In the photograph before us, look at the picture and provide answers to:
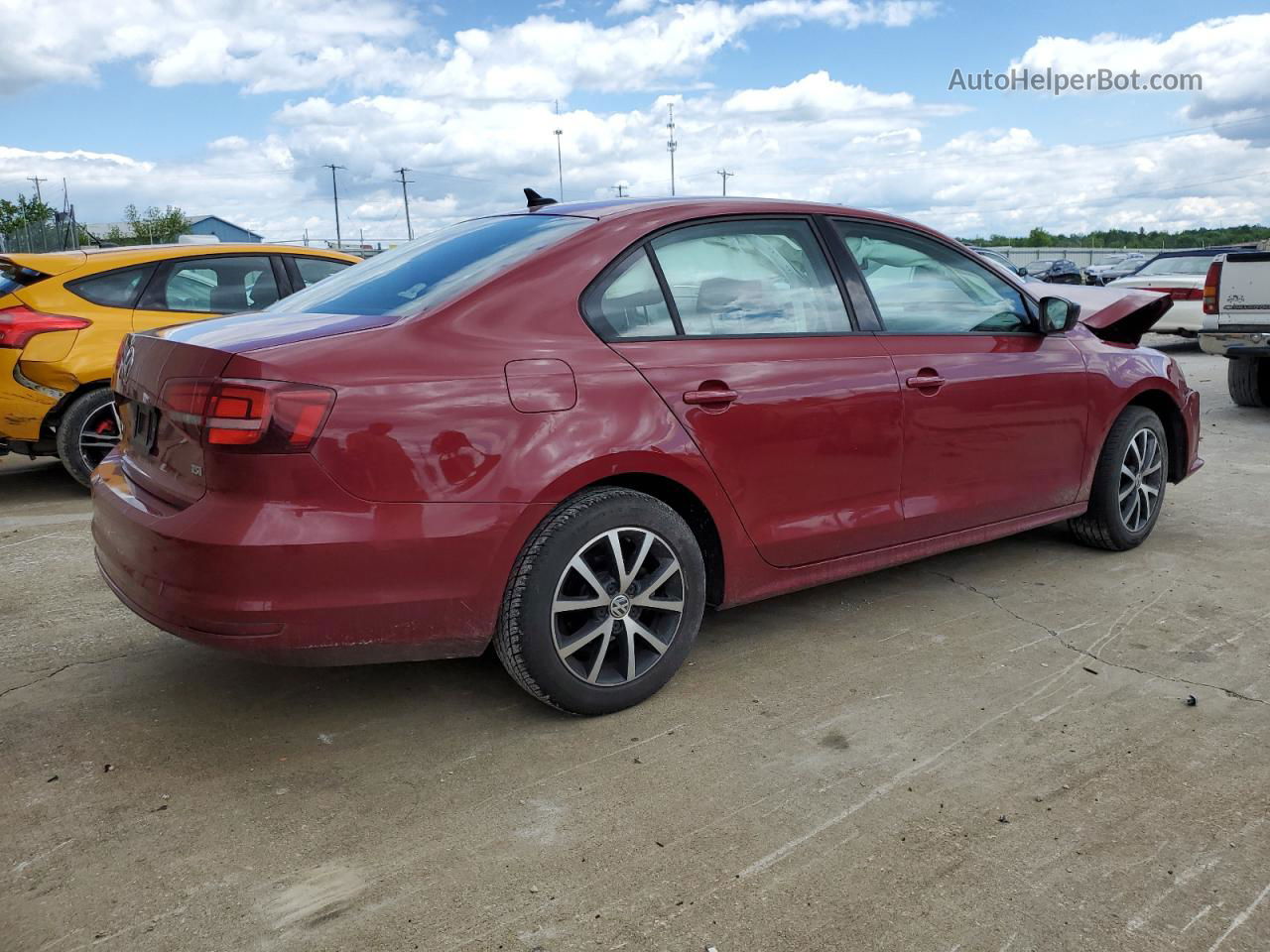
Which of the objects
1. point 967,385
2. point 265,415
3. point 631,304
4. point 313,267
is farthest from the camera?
point 313,267

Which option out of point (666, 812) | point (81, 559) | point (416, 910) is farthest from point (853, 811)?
point (81, 559)

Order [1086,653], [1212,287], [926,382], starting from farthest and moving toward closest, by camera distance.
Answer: [1212,287] → [926,382] → [1086,653]

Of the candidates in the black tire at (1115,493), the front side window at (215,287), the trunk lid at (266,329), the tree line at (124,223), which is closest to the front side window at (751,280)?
the trunk lid at (266,329)

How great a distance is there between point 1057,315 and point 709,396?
1940 mm

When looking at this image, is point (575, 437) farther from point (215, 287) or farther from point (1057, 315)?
point (215, 287)

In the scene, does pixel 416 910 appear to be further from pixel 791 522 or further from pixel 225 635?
pixel 791 522

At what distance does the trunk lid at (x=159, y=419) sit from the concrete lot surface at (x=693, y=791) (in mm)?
784

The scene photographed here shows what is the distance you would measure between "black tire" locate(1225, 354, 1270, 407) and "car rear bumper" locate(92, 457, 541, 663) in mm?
9022

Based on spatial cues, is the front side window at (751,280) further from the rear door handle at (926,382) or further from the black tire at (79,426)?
the black tire at (79,426)

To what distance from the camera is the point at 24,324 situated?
6.29 m

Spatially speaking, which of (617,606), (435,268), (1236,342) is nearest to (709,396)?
(617,606)

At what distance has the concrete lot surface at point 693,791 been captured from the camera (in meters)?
2.35

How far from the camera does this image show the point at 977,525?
14.3ft

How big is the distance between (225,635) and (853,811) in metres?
1.69
